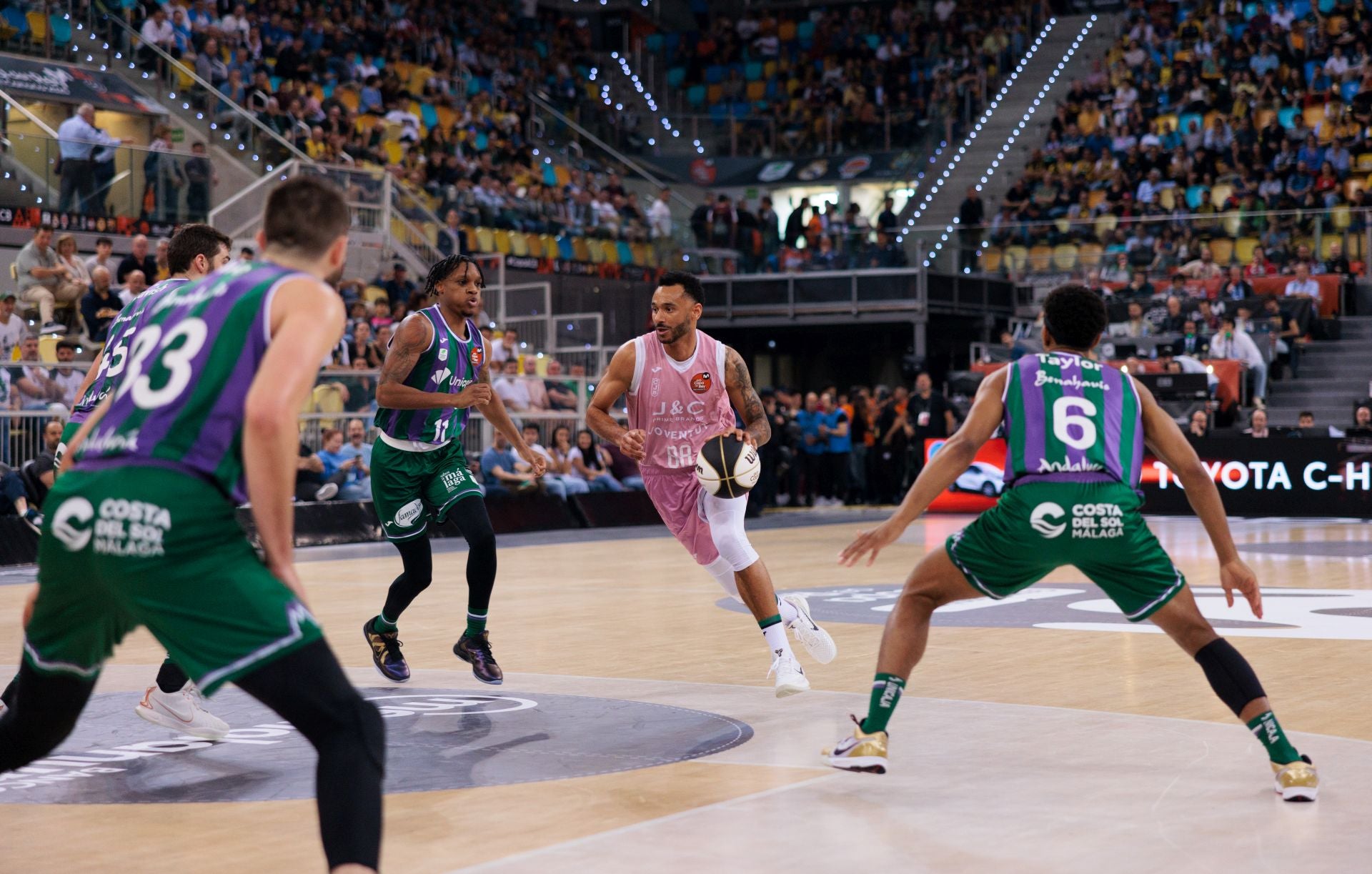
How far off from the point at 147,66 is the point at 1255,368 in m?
16.3

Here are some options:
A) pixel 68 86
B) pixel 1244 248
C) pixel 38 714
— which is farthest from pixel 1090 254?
pixel 38 714

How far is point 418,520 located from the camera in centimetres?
768

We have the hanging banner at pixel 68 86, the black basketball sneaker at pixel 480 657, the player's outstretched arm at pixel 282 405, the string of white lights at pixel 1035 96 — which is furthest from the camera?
the string of white lights at pixel 1035 96

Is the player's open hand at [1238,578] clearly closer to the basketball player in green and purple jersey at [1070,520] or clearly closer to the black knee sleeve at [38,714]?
the basketball player in green and purple jersey at [1070,520]

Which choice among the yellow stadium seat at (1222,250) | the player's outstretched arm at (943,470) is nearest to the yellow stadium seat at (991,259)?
the yellow stadium seat at (1222,250)

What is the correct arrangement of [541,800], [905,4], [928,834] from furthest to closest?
[905,4]
[541,800]
[928,834]

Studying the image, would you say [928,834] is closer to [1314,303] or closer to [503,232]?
[503,232]

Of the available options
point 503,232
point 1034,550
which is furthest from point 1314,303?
point 1034,550

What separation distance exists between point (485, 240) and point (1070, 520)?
65.1 ft

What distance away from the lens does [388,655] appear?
7531mm

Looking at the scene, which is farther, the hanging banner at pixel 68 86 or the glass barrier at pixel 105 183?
the hanging banner at pixel 68 86

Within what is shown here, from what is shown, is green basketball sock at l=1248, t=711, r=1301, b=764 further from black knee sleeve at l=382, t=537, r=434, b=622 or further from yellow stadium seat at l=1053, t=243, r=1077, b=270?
yellow stadium seat at l=1053, t=243, r=1077, b=270

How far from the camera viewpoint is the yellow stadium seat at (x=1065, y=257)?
26.0 metres

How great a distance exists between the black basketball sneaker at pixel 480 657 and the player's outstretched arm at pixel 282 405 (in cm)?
383
